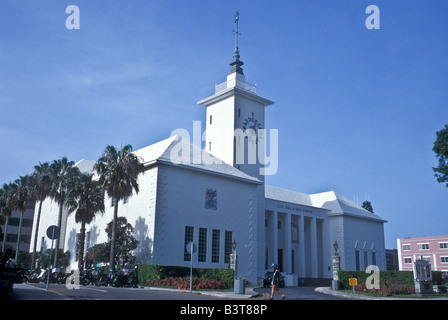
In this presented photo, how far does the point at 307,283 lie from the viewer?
147 feet

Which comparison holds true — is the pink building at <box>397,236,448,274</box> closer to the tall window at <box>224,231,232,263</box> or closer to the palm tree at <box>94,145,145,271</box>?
the tall window at <box>224,231,232,263</box>

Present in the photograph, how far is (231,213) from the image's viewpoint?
37250 mm

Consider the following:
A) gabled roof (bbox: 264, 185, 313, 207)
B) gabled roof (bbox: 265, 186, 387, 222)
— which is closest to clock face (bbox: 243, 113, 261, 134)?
gabled roof (bbox: 264, 185, 313, 207)

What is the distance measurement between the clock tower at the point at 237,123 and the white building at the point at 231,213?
110mm

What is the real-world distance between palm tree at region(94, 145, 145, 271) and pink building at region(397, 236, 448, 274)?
80.6 metres

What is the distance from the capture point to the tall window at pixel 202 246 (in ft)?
113

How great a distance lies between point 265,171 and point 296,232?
367 inches

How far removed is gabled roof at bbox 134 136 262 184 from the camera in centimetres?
3412

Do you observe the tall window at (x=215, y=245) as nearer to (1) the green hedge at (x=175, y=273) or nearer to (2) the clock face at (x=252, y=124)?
(1) the green hedge at (x=175, y=273)

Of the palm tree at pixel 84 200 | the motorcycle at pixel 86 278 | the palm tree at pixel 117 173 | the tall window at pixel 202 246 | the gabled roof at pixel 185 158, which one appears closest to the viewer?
the motorcycle at pixel 86 278

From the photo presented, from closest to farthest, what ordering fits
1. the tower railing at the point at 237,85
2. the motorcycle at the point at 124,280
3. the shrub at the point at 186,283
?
the shrub at the point at 186,283
the motorcycle at the point at 124,280
the tower railing at the point at 237,85

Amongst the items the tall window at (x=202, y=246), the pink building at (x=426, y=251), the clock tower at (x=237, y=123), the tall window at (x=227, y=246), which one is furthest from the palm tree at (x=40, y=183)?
the pink building at (x=426, y=251)
